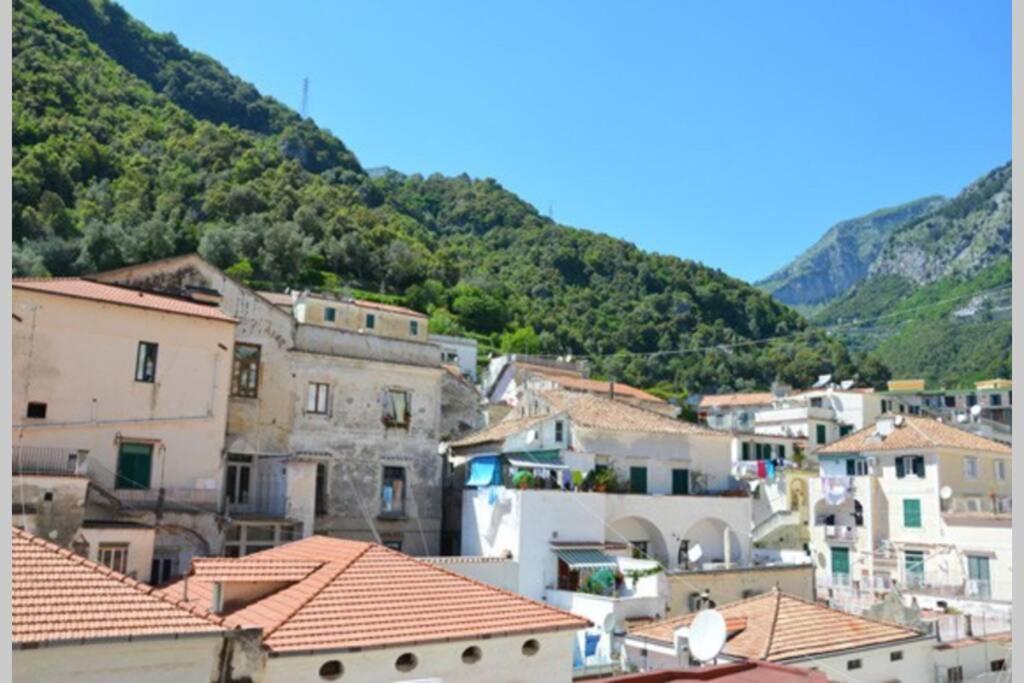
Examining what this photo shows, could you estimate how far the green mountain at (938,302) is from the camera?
88.1 feet

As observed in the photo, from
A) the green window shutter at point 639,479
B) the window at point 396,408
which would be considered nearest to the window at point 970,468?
the green window shutter at point 639,479

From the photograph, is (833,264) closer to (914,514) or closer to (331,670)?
(914,514)

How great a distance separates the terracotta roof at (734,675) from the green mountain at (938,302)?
636 inches

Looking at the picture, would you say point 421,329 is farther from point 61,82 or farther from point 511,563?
point 61,82

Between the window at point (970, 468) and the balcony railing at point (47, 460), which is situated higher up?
the window at point (970, 468)

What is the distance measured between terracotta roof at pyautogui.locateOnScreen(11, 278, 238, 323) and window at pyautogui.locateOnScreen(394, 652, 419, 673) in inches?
298

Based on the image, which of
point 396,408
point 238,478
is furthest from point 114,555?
point 396,408

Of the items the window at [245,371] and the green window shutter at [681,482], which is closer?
the window at [245,371]

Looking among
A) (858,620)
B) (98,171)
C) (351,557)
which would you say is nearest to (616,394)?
(858,620)

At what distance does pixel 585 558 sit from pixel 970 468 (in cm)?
1079

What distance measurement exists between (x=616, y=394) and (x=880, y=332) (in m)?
32.5

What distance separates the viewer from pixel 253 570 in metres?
7.55

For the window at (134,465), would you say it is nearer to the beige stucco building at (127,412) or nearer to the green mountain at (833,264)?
the beige stucco building at (127,412)

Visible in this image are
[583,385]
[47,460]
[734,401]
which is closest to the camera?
[47,460]
